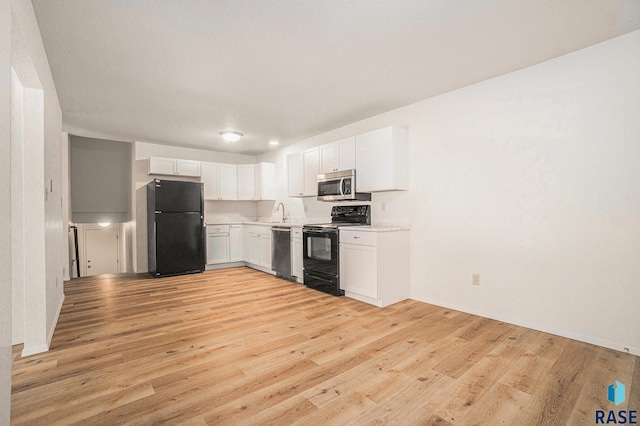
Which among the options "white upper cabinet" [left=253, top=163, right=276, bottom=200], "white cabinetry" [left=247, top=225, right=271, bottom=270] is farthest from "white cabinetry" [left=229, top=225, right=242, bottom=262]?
"white upper cabinet" [left=253, top=163, right=276, bottom=200]

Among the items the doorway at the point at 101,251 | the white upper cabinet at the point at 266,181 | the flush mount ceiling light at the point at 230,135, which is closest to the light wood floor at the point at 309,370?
the flush mount ceiling light at the point at 230,135

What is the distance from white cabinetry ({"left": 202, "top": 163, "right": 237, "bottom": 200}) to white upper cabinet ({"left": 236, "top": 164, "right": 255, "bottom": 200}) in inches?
4.2

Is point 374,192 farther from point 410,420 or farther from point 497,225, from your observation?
point 410,420

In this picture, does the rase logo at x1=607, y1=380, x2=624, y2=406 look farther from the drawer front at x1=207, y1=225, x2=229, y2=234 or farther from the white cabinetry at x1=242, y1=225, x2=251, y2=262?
the drawer front at x1=207, y1=225, x2=229, y2=234

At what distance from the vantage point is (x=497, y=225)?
10.2 feet

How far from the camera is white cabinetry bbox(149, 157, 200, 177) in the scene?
219 inches

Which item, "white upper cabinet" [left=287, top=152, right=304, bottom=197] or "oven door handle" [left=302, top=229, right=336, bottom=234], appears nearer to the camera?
"oven door handle" [left=302, top=229, right=336, bottom=234]

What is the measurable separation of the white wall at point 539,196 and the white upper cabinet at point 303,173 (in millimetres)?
1734

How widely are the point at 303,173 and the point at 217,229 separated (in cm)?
216

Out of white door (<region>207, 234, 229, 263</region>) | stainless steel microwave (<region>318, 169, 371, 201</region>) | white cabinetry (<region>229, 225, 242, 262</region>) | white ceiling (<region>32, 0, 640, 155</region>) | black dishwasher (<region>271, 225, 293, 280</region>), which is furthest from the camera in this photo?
white cabinetry (<region>229, 225, 242, 262</region>)

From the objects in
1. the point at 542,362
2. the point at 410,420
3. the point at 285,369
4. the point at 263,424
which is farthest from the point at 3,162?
the point at 542,362

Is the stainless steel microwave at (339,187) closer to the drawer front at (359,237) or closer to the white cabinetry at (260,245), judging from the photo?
the drawer front at (359,237)

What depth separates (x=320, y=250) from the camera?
4281 millimetres

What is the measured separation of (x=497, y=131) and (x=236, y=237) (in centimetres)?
491
